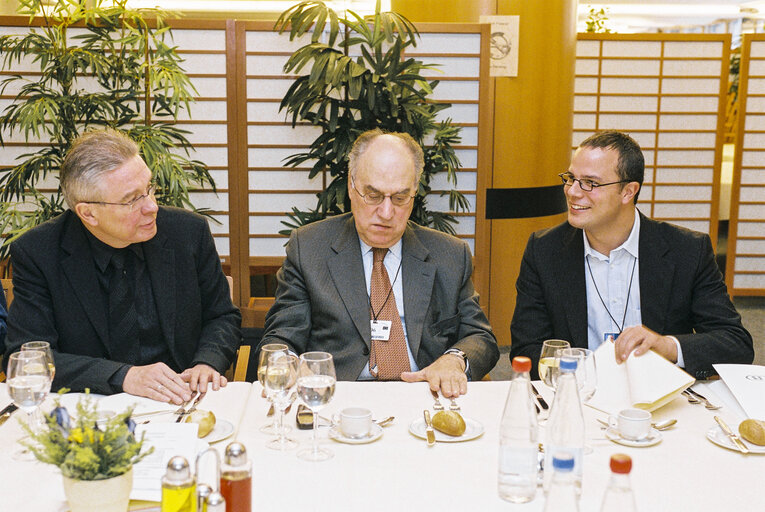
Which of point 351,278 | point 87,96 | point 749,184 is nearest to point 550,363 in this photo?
point 351,278

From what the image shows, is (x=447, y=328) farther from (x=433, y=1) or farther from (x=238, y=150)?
(x=433, y=1)

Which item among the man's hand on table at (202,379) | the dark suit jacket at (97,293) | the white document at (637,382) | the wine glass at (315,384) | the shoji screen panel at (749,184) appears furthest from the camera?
the shoji screen panel at (749,184)

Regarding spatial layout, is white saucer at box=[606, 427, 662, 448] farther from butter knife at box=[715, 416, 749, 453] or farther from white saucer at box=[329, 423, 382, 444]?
white saucer at box=[329, 423, 382, 444]

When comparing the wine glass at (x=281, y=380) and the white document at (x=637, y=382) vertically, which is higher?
the wine glass at (x=281, y=380)

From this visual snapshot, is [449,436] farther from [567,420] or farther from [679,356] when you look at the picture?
[679,356]

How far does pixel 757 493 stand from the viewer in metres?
1.48

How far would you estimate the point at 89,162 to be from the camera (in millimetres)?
2316

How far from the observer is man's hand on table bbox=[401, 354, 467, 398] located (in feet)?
6.53

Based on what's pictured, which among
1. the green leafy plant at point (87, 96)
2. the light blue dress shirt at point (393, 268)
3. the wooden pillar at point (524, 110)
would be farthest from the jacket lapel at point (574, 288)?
the wooden pillar at point (524, 110)

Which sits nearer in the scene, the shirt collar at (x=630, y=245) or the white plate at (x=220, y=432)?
the white plate at (x=220, y=432)

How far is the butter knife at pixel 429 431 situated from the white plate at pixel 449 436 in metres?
0.01

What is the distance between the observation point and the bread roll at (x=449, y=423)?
1.71 meters

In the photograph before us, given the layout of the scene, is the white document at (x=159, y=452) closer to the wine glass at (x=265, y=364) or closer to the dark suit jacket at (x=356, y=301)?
the wine glass at (x=265, y=364)

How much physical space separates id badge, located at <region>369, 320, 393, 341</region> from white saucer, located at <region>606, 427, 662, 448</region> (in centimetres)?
89
